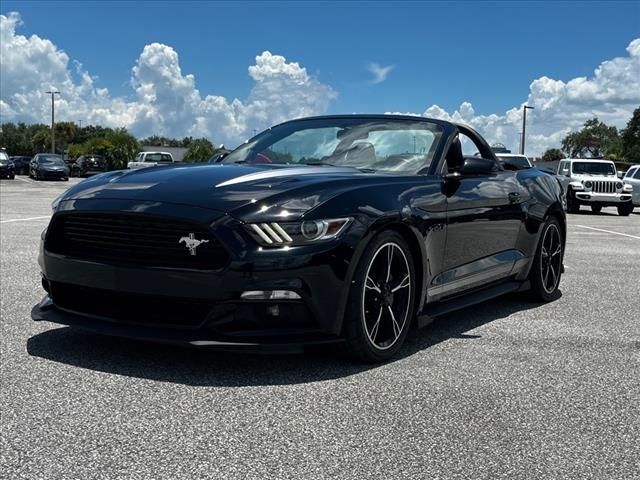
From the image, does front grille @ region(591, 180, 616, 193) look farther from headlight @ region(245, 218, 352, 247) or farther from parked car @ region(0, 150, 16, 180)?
parked car @ region(0, 150, 16, 180)

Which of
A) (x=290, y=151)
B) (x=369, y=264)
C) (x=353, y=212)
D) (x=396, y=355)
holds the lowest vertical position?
(x=396, y=355)

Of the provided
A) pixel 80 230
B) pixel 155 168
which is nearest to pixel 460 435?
pixel 80 230

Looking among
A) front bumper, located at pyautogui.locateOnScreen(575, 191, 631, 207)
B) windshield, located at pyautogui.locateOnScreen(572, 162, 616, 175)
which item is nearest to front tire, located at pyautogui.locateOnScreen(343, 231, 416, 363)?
front bumper, located at pyautogui.locateOnScreen(575, 191, 631, 207)

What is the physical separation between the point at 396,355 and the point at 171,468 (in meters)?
1.91

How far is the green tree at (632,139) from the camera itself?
249 feet

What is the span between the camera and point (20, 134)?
13575 centimetres

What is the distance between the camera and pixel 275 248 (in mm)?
3375

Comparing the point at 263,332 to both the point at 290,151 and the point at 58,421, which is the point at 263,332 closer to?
the point at 58,421

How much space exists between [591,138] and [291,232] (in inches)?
4768

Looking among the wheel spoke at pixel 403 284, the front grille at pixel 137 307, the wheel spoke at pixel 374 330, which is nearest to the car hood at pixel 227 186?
the front grille at pixel 137 307

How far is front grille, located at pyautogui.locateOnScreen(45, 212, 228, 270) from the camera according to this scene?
341cm

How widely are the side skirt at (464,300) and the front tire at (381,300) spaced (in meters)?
0.16

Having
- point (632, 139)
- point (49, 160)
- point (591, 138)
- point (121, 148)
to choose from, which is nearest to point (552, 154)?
point (591, 138)

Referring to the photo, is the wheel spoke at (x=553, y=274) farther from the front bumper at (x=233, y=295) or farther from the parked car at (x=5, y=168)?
the parked car at (x=5, y=168)
